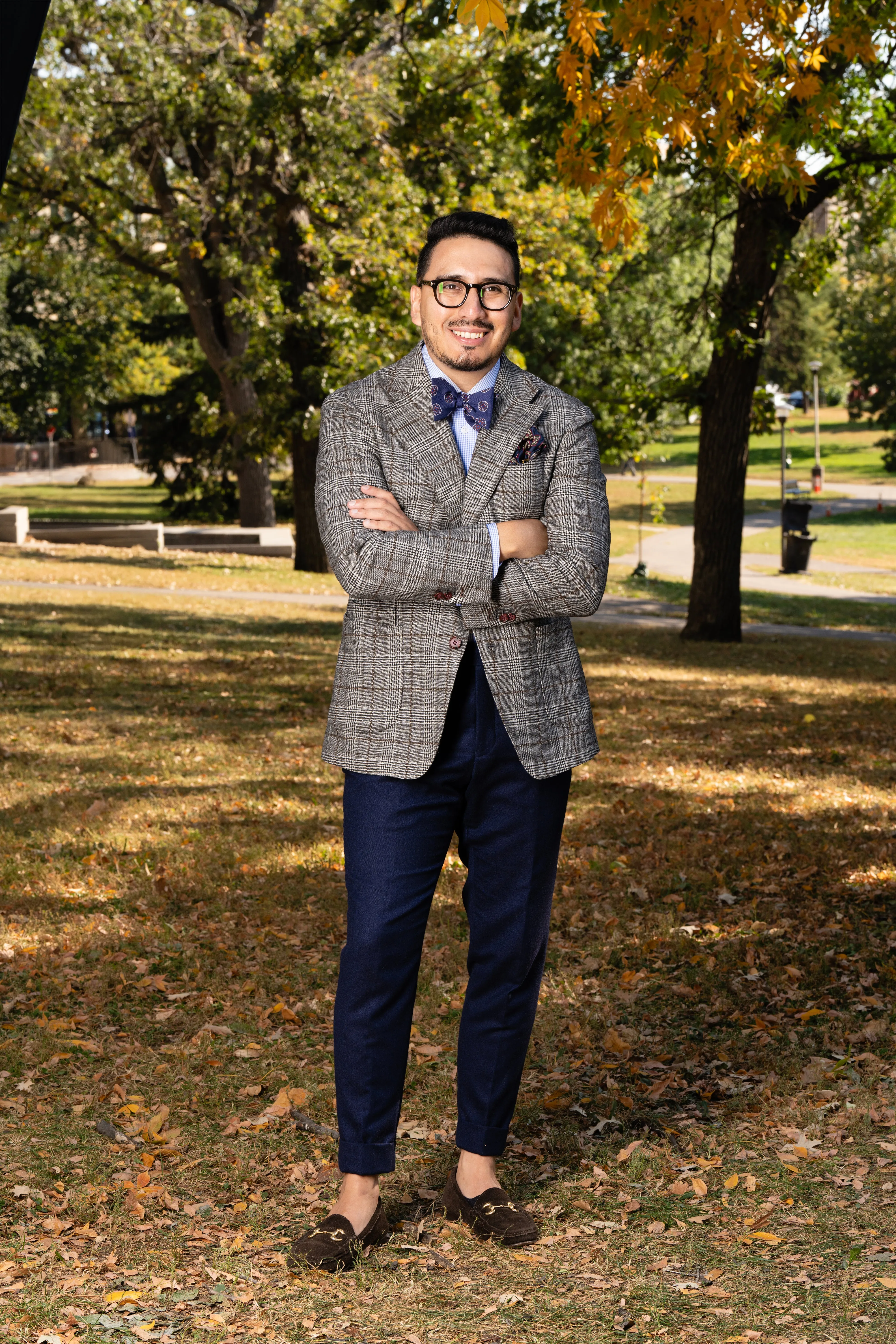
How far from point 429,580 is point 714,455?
12622 mm

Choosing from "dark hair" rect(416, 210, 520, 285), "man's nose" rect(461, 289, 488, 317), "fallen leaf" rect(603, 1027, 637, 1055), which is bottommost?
"fallen leaf" rect(603, 1027, 637, 1055)

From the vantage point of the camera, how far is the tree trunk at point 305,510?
21719 mm

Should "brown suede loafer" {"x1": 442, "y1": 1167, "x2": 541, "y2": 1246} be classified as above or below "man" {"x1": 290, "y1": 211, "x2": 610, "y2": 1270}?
below

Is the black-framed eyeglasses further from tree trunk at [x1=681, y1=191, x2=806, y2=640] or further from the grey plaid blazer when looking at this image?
tree trunk at [x1=681, y1=191, x2=806, y2=640]

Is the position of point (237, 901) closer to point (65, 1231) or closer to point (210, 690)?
point (65, 1231)

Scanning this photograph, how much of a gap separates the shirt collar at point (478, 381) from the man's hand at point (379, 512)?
1.04 feet

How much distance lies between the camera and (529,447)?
129 inches

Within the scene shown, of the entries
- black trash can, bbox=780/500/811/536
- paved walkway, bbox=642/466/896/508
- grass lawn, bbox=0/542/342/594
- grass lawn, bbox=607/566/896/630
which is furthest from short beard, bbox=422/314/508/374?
paved walkway, bbox=642/466/896/508

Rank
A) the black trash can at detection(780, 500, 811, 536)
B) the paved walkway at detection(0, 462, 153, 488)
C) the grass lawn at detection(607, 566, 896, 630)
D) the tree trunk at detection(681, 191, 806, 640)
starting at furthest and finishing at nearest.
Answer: the paved walkway at detection(0, 462, 153, 488) → the black trash can at detection(780, 500, 811, 536) → the grass lawn at detection(607, 566, 896, 630) → the tree trunk at detection(681, 191, 806, 640)

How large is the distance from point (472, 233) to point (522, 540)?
716 millimetres

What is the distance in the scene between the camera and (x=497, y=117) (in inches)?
670

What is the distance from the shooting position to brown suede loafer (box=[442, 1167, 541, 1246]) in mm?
3490

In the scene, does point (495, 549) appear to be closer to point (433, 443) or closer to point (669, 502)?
point (433, 443)

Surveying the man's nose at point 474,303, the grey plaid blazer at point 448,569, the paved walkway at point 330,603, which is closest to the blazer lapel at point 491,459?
the grey plaid blazer at point 448,569
